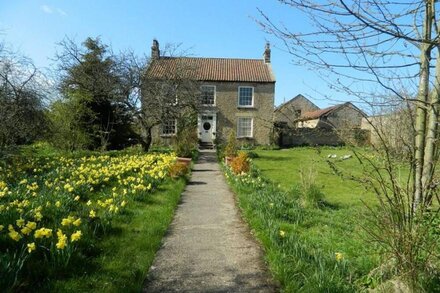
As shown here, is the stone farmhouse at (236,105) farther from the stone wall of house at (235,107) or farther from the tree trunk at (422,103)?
the tree trunk at (422,103)

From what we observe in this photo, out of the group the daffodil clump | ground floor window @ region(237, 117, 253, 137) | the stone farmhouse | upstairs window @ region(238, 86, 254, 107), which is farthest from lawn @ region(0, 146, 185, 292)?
upstairs window @ region(238, 86, 254, 107)

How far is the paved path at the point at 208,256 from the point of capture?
14.5ft

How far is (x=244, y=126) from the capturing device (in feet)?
106

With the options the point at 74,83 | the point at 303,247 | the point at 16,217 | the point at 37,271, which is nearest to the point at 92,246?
the point at 37,271

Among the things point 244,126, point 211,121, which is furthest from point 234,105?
point 211,121

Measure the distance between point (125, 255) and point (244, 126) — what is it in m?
27.5

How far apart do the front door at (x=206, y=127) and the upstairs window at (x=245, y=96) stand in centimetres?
267

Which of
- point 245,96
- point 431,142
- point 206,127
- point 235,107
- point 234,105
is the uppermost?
point 245,96

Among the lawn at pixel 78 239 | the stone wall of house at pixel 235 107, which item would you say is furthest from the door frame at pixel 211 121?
the lawn at pixel 78 239

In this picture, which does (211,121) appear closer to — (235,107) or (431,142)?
(235,107)

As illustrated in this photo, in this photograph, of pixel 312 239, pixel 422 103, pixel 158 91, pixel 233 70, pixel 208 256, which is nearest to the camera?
pixel 422 103

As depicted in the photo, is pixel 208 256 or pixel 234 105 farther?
pixel 234 105

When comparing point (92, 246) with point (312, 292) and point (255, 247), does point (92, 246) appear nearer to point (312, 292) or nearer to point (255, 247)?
point (255, 247)

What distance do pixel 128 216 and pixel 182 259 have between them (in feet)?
7.17
